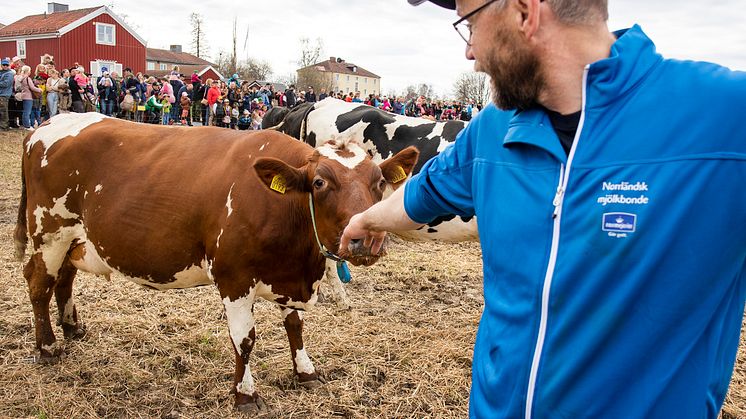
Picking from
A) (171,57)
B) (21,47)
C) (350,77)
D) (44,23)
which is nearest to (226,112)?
(44,23)

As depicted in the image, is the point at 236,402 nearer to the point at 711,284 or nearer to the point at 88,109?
the point at 711,284

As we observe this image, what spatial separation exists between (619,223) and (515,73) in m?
0.48

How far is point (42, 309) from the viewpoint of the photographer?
4430 mm

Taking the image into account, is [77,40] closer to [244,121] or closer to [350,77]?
[244,121]

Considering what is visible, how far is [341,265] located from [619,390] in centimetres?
289

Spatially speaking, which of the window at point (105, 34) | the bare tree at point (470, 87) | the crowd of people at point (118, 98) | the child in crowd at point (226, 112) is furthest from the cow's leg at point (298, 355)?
the bare tree at point (470, 87)

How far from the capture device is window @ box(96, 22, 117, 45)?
1729 inches

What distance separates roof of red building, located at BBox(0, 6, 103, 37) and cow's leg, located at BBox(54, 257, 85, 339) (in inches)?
1737

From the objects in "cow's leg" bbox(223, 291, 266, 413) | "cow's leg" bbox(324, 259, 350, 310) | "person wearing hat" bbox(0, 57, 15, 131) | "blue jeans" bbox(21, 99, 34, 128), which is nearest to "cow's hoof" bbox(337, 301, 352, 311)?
"cow's leg" bbox(324, 259, 350, 310)

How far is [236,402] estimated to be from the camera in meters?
3.80

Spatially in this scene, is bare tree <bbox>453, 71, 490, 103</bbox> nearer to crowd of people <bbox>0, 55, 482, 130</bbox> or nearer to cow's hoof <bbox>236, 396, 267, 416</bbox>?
crowd of people <bbox>0, 55, 482, 130</bbox>

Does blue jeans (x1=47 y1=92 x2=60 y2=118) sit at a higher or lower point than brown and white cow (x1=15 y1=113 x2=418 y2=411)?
higher

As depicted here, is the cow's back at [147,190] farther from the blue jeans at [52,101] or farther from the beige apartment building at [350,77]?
the beige apartment building at [350,77]

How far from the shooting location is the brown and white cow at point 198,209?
11.4 feet
